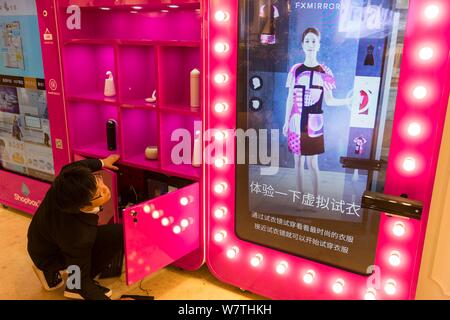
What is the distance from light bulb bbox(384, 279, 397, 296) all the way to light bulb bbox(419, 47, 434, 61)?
85cm

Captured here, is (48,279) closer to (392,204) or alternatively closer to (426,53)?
(392,204)

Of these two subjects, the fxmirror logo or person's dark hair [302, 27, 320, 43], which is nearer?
person's dark hair [302, 27, 320, 43]

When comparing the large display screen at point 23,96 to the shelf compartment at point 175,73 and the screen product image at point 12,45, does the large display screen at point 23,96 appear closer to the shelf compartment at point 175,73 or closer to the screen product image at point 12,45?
the screen product image at point 12,45

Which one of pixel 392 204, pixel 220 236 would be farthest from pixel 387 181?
pixel 220 236

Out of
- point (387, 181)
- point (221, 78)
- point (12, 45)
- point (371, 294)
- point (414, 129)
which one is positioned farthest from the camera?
point (12, 45)

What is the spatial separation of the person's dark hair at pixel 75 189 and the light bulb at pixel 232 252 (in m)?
0.70

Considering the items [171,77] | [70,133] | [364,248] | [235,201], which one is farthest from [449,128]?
[70,133]

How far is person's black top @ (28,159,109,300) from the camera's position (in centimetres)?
187

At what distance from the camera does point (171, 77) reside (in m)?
2.06

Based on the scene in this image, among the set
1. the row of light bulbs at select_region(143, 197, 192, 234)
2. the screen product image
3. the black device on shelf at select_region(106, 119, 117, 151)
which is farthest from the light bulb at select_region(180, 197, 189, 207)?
the screen product image

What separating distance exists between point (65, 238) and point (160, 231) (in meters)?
0.44

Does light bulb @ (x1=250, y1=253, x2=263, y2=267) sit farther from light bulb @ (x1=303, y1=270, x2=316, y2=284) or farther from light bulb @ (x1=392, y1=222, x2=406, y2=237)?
light bulb @ (x1=392, y1=222, x2=406, y2=237)

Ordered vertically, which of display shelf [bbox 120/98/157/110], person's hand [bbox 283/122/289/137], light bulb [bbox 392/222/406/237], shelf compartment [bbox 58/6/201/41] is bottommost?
light bulb [bbox 392/222/406/237]

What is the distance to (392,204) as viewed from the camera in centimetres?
148
